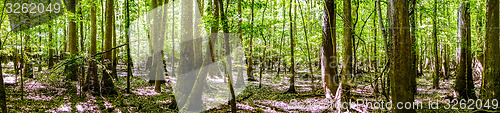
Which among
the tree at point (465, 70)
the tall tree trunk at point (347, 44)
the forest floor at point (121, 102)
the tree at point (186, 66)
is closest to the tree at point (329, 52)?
the tall tree trunk at point (347, 44)

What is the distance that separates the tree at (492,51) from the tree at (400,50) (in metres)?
2.45

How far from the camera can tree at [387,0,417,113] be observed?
11.4 ft

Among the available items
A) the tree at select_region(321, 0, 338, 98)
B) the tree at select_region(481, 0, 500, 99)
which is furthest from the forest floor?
the tree at select_region(481, 0, 500, 99)

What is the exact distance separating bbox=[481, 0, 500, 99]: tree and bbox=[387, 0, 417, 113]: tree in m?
2.45

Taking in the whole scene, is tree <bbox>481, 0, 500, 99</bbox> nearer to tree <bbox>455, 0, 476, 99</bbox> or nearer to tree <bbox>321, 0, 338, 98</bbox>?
tree <bbox>455, 0, 476, 99</bbox>

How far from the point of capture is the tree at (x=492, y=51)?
15.3ft

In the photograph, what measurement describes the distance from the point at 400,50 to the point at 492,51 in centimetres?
269

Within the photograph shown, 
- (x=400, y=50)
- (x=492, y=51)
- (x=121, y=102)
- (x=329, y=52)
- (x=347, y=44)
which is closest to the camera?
(x=400, y=50)

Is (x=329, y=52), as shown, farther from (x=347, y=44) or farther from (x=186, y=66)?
(x=186, y=66)

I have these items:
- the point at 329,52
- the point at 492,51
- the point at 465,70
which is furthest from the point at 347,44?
the point at 465,70

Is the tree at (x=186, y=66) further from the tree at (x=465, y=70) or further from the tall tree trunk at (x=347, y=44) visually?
the tree at (x=465, y=70)

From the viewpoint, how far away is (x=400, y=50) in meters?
3.55

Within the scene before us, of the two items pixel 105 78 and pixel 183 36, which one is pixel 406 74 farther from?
pixel 105 78

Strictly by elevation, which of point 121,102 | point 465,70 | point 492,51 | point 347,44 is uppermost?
point 347,44
